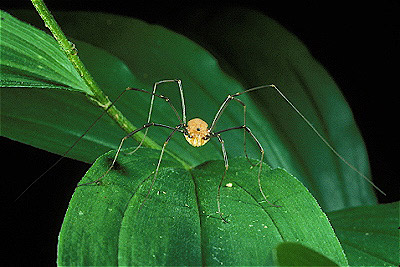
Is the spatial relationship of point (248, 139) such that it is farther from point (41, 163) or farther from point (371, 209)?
point (41, 163)

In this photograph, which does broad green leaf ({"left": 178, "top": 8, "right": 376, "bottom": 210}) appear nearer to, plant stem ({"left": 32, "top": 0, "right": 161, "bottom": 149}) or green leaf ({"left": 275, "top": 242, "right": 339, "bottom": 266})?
plant stem ({"left": 32, "top": 0, "right": 161, "bottom": 149})

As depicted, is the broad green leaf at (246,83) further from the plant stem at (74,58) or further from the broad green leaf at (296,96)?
the plant stem at (74,58)

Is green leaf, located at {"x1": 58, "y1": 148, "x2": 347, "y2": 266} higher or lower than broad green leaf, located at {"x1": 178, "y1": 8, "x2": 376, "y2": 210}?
lower

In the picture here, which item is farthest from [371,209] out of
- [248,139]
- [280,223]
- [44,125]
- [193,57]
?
[44,125]

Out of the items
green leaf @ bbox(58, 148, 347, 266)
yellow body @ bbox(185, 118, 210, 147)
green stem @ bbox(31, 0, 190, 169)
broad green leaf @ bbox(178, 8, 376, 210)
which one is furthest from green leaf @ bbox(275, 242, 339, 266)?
broad green leaf @ bbox(178, 8, 376, 210)

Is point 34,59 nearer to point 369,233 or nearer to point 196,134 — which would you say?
point 196,134

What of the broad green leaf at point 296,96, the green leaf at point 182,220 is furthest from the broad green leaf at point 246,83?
the green leaf at point 182,220

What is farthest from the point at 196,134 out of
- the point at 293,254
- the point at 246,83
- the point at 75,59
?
the point at 293,254
